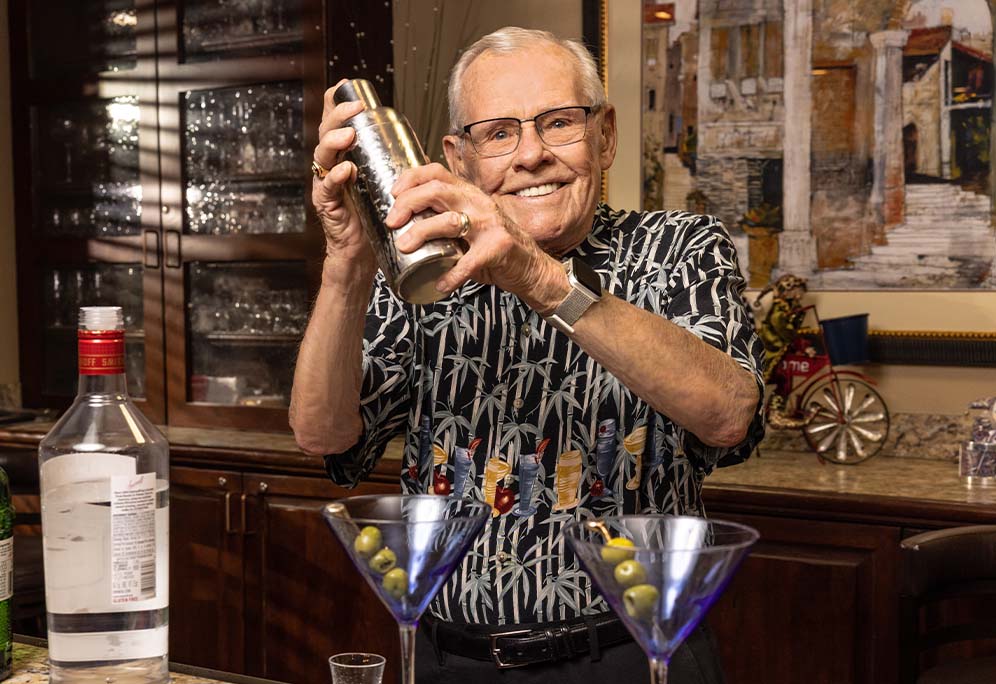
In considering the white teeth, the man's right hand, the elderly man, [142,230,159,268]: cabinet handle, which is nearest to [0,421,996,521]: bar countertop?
[142,230,159,268]: cabinet handle

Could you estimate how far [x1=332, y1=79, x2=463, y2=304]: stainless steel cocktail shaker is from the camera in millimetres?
895

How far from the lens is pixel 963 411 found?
2730 millimetres

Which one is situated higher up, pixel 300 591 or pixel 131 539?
pixel 131 539

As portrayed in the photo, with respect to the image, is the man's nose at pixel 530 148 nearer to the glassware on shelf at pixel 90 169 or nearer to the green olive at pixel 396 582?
the green olive at pixel 396 582

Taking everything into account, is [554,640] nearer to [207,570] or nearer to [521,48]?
[521,48]

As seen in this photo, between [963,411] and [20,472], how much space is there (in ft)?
7.00

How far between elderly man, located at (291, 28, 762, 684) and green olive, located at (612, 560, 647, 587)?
45 centimetres

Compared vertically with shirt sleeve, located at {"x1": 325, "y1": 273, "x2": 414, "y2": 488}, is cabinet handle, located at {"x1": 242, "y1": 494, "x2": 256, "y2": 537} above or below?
below

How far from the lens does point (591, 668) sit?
1409 millimetres

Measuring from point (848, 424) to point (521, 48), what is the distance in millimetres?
1652

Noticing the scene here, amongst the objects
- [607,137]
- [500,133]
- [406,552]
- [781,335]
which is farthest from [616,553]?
[781,335]

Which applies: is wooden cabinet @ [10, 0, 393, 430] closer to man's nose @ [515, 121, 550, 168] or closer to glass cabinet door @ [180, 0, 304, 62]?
glass cabinet door @ [180, 0, 304, 62]

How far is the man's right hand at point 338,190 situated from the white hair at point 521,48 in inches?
12.2

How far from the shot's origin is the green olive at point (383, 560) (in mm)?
876
